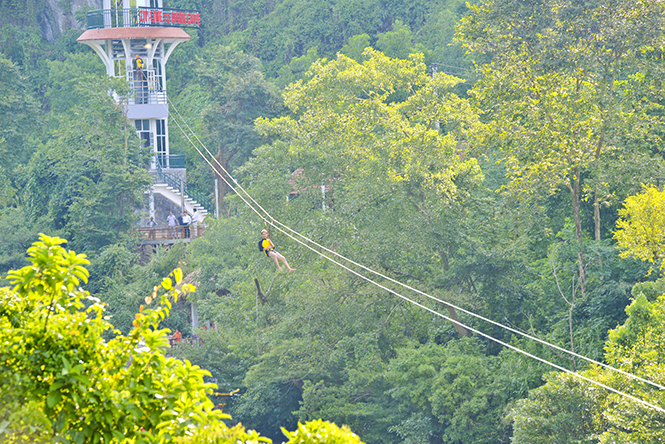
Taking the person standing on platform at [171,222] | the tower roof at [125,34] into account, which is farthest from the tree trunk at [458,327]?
the tower roof at [125,34]

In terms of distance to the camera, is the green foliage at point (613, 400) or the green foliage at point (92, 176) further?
the green foliage at point (92, 176)

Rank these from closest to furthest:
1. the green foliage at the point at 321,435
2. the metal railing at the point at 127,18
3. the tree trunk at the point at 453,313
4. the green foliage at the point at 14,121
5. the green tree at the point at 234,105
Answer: the green foliage at the point at 321,435 → the tree trunk at the point at 453,313 → the metal railing at the point at 127,18 → the green tree at the point at 234,105 → the green foliage at the point at 14,121

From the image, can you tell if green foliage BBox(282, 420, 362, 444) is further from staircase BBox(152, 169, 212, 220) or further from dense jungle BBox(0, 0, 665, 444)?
staircase BBox(152, 169, 212, 220)

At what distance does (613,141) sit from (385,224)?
6495 mm

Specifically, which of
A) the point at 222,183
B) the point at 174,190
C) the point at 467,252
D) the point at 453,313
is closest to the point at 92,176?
the point at 174,190

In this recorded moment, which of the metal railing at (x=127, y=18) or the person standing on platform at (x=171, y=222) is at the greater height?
the metal railing at (x=127, y=18)

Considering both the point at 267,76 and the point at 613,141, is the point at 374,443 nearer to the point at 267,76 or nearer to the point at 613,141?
the point at 613,141

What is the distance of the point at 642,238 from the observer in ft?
53.1

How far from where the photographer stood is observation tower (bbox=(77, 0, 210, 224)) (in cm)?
3944

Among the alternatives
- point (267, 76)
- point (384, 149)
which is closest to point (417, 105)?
point (384, 149)

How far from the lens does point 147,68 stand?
40625 millimetres

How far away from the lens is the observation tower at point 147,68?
39.4 meters

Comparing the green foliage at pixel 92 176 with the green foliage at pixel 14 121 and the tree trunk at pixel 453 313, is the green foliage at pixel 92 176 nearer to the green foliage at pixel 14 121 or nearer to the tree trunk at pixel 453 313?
the green foliage at pixel 14 121

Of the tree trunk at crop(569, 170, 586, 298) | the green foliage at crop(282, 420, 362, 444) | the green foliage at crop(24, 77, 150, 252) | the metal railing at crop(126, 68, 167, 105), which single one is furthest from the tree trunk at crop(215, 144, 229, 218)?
the green foliage at crop(282, 420, 362, 444)
